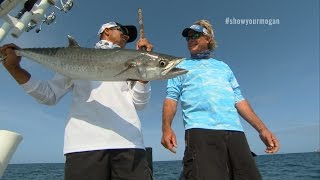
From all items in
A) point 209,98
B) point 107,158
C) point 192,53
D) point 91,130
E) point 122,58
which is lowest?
point 107,158

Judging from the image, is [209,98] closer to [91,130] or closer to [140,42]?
[140,42]

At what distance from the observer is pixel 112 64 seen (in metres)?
3.84

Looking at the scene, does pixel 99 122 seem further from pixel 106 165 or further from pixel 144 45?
pixel 144 45

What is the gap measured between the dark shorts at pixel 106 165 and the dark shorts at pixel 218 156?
72cm

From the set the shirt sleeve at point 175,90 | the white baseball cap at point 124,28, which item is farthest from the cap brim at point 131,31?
the shirt sleeve at point 175,90

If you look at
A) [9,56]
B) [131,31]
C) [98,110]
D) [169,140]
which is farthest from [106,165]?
[131,31]

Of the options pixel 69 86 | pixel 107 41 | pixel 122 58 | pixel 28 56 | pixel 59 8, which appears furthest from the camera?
pixel 59 8

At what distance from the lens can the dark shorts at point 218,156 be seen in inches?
189

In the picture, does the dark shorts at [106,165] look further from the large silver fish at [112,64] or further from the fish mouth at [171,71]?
the fish mouth at [171,71]

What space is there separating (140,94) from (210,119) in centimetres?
102

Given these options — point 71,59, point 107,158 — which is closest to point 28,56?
point 71,59

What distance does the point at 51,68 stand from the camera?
13.4 ft

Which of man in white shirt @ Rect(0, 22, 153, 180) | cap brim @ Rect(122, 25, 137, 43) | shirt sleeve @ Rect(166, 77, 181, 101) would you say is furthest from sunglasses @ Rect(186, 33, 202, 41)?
man in white shirt @ Rect(0, 22, 153, 180)

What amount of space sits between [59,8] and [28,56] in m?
1.55
